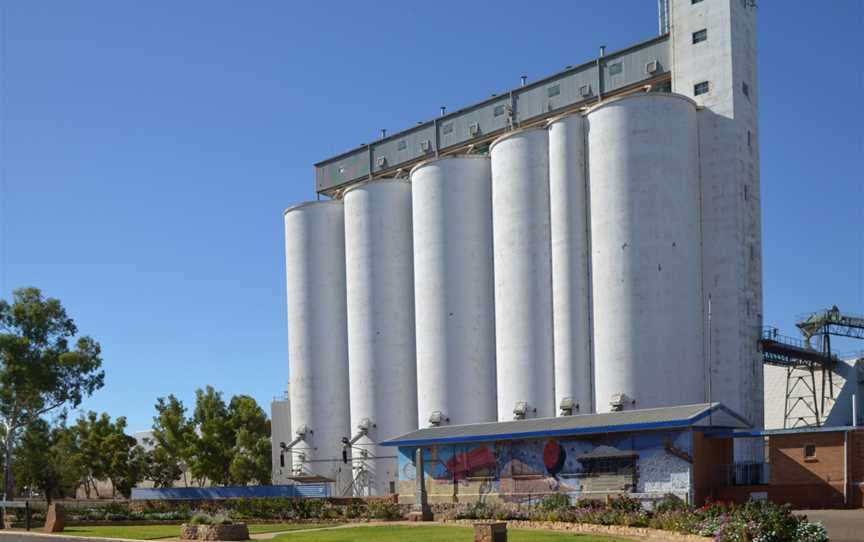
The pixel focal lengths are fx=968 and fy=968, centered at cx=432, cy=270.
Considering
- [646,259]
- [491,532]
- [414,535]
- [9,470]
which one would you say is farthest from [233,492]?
[491,532]

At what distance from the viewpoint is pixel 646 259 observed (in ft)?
177

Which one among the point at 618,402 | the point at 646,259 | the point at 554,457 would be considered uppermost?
the point at 646,259

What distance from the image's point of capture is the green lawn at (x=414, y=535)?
30672 mm

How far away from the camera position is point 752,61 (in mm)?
58906

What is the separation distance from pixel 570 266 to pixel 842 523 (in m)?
26.6

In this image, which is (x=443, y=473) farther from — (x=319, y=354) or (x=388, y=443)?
(x=319, y=354)

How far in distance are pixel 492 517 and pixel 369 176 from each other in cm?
4509

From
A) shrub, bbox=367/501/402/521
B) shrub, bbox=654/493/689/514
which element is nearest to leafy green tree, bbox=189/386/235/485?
shrub, bbox=367/501/402/521

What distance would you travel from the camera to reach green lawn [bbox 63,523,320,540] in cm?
4077

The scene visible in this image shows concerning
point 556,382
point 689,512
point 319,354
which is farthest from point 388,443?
point 689,512

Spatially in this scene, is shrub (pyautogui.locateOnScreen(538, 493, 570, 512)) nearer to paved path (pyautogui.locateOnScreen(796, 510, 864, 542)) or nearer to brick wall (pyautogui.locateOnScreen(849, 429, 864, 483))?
paved path (pyautogui.locateOnScreen(796, 510, 864, 542))

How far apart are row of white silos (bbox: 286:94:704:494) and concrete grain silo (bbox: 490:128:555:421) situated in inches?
3.7

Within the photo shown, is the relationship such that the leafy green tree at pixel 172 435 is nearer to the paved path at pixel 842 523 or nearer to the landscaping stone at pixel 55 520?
the landscaping stone at pixel 55 520

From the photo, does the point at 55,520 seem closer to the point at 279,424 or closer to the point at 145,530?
the point at 145,530
